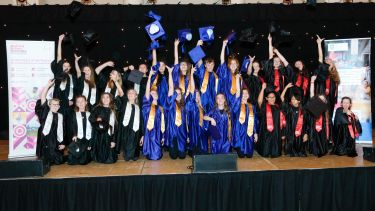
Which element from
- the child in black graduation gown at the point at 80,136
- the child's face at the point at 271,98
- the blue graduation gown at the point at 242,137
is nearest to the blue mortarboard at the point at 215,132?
the blue graduation gown at the point at 242,137

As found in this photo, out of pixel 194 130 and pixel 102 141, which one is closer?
pixel 102 141

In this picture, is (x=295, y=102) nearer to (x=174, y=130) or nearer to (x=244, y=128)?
(x=244, y=128)

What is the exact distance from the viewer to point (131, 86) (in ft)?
21.0

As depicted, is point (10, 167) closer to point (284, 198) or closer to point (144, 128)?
point (144, 128)

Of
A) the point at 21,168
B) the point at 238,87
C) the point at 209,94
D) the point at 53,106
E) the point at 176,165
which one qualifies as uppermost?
the point at 238,87

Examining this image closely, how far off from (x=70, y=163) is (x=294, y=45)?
5.41m

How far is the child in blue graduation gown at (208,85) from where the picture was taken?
6094 mm

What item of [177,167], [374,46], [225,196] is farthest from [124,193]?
[374,46]

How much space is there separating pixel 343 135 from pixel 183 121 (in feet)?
8.70

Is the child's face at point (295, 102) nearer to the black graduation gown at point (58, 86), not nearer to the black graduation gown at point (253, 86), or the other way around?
the black graduation gown at point (253, 86)

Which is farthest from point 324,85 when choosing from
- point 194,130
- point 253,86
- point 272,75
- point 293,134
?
point 194,130

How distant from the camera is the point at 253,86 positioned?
21.2ft

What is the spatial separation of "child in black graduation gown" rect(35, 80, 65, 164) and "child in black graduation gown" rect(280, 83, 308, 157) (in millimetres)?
3633

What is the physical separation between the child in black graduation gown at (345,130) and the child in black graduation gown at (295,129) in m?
0.53
